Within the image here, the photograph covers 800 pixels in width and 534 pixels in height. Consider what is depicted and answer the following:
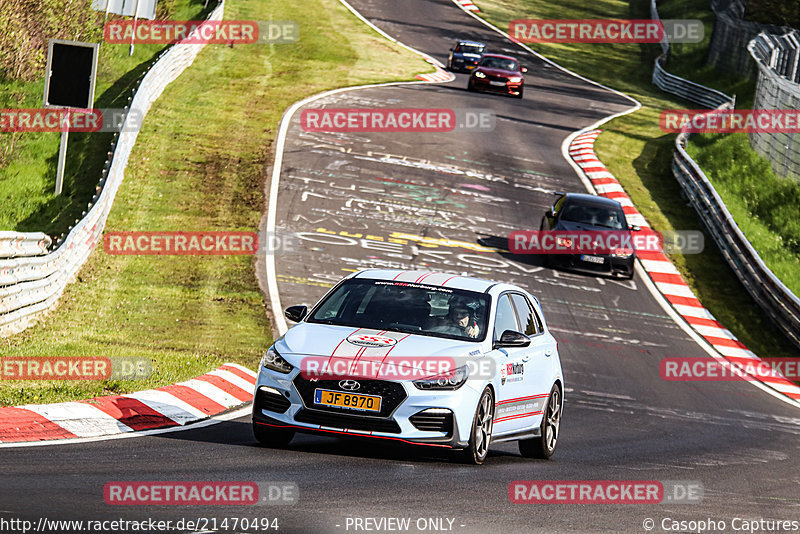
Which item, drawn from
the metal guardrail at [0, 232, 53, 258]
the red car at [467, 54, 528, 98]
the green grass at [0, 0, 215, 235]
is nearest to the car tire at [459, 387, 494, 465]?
the metal guardrail at [0, 232, 53, 258]

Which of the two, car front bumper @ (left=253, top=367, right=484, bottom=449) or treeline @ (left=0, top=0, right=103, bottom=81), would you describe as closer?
car front bumper @ (left=253, top=367, right=484, bottom=449)

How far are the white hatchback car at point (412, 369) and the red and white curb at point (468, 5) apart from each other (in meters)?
59.6

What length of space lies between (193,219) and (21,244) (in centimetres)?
973

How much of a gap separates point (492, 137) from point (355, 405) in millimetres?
30260

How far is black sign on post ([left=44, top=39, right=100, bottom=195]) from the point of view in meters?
23.6

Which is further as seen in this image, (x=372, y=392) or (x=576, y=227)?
(x=576, y=227)

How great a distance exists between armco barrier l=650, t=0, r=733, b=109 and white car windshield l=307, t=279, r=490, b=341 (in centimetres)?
4118

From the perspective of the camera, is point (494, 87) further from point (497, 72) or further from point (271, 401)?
point (271, 401)

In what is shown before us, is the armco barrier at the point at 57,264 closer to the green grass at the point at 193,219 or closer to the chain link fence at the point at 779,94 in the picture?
the green grass at the point at 193,219

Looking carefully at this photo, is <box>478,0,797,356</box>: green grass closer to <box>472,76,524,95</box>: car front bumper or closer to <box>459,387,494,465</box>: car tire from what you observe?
<box>472,76,524,95</box>: car front bumper

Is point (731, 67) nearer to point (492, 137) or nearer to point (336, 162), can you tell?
point (492, 137)

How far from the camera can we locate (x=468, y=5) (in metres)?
70.5

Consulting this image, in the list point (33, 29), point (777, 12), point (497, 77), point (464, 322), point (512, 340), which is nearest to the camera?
point (512, 340)

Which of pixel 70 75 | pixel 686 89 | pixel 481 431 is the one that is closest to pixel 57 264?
pixel 70 75
